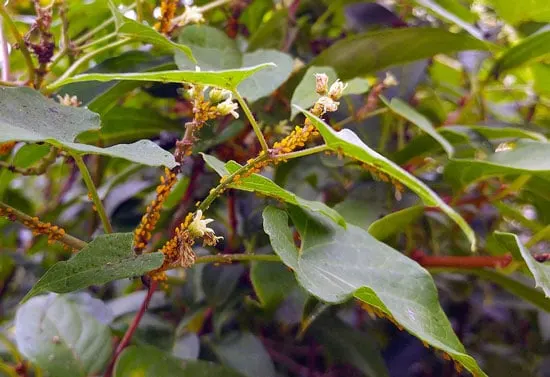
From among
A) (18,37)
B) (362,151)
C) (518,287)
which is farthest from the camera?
(518,287)

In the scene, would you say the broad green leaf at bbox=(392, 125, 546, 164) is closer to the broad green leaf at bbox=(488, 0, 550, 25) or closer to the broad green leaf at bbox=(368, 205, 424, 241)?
the broad green leaf at bbox=(368, 205, 424, 241)

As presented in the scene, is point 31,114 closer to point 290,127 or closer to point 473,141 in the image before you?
point 290,127

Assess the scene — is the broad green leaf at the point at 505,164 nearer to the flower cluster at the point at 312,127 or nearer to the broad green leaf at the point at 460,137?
the broad green leaf at the point at 460,137

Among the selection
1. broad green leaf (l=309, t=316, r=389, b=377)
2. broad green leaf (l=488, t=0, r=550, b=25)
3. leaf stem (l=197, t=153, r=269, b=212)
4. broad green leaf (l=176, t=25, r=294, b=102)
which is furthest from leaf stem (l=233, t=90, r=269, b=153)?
broad green leaf (l=488, t=0, r=550, b=25)

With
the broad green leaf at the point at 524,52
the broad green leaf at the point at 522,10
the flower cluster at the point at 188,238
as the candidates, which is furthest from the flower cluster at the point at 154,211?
the broad green leaf at the point at 522,10

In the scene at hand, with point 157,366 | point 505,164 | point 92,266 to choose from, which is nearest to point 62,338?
point 157,366

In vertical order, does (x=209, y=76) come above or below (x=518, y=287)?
above

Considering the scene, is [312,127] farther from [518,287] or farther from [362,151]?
[518,287]
